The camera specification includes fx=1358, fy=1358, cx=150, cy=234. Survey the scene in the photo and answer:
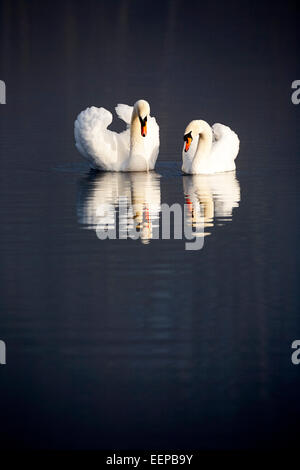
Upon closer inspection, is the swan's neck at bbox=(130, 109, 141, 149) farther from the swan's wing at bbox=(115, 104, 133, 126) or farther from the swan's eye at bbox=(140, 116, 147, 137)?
the swan's wing at bbox=(115, 104, 133, 126)

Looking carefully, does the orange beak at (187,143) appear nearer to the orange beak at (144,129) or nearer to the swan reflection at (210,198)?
the swan reflection at (210,198)

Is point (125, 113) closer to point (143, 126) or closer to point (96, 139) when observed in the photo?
point (143, 126)

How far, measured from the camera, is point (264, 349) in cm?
Result: 909

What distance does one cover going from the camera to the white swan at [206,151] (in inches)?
720

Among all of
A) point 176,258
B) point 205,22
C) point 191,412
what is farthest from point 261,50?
point 191,412

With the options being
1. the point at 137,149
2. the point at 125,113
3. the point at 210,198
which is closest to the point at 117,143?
the point at 137,149

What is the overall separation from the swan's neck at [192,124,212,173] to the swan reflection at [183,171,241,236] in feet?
0.54

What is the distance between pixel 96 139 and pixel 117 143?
543mm

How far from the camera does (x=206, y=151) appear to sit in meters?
18.4

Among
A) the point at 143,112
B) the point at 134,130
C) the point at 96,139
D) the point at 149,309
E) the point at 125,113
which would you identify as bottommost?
the point at 149,309

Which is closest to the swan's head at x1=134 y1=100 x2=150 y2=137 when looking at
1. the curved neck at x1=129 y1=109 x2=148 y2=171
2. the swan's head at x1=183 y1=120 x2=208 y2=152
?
the curved neck at x1=129 y1=109 x2=148 y2=171

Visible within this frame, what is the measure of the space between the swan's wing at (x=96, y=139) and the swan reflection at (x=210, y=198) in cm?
120

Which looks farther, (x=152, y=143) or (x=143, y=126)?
(x=152, y=143)

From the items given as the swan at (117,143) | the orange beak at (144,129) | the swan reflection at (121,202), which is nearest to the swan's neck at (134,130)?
the swan at (117,143)
